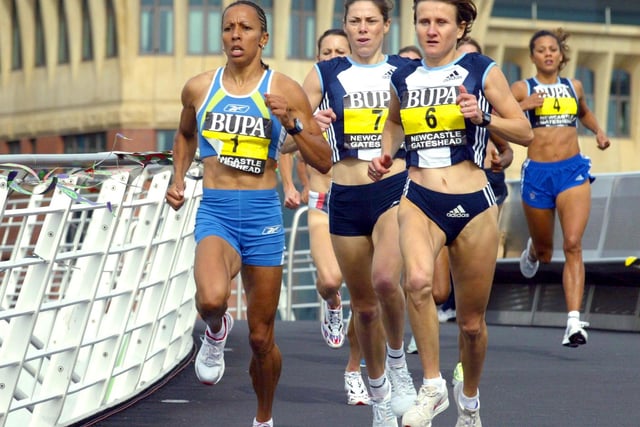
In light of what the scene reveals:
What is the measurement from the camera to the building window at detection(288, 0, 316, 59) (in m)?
59.2

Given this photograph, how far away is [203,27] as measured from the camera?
57.8 metres

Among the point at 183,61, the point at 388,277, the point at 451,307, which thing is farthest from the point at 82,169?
the point at 183,61

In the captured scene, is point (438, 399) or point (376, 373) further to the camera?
point (376, 373)

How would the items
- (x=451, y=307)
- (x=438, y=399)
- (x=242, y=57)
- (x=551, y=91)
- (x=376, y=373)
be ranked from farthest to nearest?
1. (x=451, y=307)
2. (x=551, y=91)
3. (x=376, y=373)
4. (x=242, y=57)
5. (x=438, y=399)

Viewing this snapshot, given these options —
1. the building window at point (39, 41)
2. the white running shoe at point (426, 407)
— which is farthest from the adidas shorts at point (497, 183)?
the building window at point (39, 41)

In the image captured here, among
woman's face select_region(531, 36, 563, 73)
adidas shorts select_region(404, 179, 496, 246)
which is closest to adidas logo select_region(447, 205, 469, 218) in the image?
adidas shorts select_region(404, 179, 496, 246)

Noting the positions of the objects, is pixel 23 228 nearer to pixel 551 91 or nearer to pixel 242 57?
pixel 242 57

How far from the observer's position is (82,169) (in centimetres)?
846

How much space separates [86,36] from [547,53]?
4736 cm

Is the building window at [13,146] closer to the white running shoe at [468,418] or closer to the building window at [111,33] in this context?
the building window at [111,33]

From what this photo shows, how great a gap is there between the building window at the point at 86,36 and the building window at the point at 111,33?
100 cm

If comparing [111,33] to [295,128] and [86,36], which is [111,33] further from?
[295,128]

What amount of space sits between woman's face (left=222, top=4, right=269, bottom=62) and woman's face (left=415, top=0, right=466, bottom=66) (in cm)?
80

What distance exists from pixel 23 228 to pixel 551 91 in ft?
18.0
